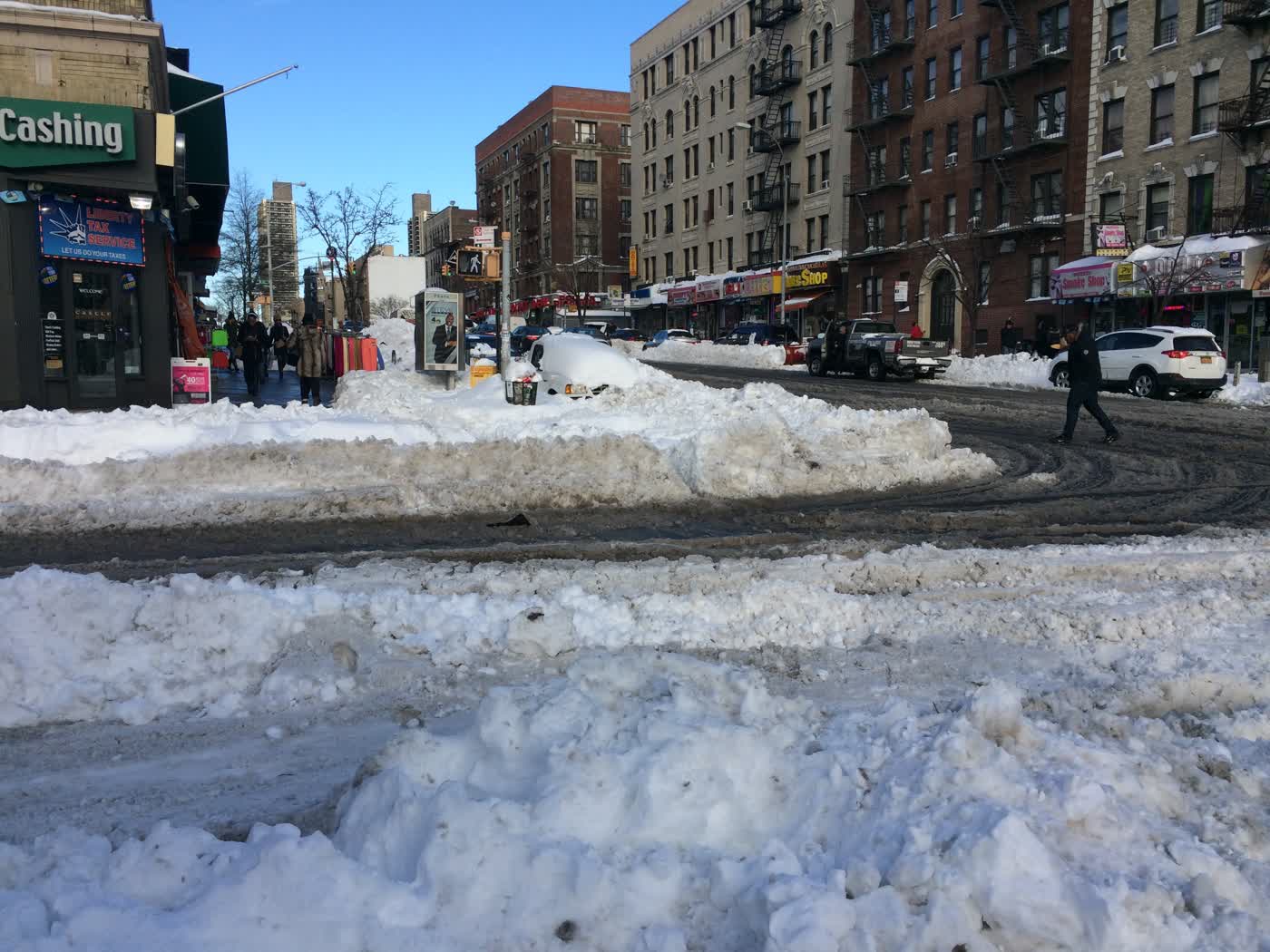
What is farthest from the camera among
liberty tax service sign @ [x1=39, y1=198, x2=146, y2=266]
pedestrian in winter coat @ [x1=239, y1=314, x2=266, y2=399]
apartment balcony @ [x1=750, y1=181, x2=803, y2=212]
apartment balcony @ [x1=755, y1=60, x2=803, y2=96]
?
apartment balcony @ [x1=750, y1=181, x2=803, y2=212]

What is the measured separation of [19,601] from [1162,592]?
6954 mm

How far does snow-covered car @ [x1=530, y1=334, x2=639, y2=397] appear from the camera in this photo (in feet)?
61.4

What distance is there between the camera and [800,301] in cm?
5741

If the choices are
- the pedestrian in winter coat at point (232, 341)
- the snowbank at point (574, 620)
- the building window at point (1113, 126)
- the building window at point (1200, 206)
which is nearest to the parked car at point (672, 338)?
the building window at point (1113, 126)

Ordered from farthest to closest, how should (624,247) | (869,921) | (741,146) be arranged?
(624,247) → (741,146) → (869,921)

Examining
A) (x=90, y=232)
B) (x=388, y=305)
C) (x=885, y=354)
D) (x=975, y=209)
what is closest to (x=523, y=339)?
(x=388, y=305)

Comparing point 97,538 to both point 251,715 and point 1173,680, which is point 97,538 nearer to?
point 251,715

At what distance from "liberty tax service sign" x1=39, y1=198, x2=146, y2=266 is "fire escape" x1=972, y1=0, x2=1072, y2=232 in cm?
3391

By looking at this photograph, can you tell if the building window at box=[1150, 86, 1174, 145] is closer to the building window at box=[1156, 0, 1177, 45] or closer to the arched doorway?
the building window at box=[1156, 0, 1177, 45]

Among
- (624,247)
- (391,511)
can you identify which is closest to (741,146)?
(624,247)

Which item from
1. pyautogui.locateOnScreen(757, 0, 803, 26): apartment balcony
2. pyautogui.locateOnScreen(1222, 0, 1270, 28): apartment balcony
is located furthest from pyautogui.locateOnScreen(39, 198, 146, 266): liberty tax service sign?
pyautogui.locateOnScreen(757, 0, 803, 26): apartment balcony

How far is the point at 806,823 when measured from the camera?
10.7ft

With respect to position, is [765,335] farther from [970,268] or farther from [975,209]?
[975,209]

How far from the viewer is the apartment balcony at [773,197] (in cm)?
5972
